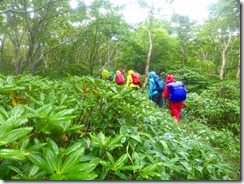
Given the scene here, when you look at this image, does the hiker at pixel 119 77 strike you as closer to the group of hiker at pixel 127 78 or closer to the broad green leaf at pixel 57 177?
the group of hiker at pixel 127 78

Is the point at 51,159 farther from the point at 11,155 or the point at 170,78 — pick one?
the point at 170,78

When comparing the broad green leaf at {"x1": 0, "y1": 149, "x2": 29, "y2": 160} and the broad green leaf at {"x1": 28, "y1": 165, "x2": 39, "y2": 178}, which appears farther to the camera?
the broad green leaf at {"x1": 28, "y1": 165, "x2": 39, "y2": 178}

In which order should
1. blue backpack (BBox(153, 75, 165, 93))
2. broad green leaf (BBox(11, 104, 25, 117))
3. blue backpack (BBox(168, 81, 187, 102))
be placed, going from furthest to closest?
blue backpack (BBox(153, 75, 165, 93)) → blue backpack (BBox(168, 81, 187, 102)) → broad green leaf (BBox(11, 104, 25, 117))

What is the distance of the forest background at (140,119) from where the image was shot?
84cm

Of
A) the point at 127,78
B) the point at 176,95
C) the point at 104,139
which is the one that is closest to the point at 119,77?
the point at 127,78

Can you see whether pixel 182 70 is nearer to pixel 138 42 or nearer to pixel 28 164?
pixel 138 42

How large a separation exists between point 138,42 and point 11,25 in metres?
4.07

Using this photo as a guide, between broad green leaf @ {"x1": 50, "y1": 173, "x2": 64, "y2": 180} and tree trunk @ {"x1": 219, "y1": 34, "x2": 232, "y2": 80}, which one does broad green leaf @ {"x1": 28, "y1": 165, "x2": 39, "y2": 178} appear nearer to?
broad green leaf @ {"x1": 50, "y1": 173, "x2": 64, "y2": 180}

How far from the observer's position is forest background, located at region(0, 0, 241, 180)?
84cm

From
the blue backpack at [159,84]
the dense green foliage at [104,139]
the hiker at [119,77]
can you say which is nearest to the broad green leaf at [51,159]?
the dense green foliage at [104,139]

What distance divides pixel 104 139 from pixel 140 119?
63 cm

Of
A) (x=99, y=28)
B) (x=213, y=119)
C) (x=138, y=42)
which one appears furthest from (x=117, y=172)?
(x=99, y=28)

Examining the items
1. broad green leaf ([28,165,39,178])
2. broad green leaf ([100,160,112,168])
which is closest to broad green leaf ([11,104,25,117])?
broad green leaf ([28,165,39,178])

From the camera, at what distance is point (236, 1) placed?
123 cm
